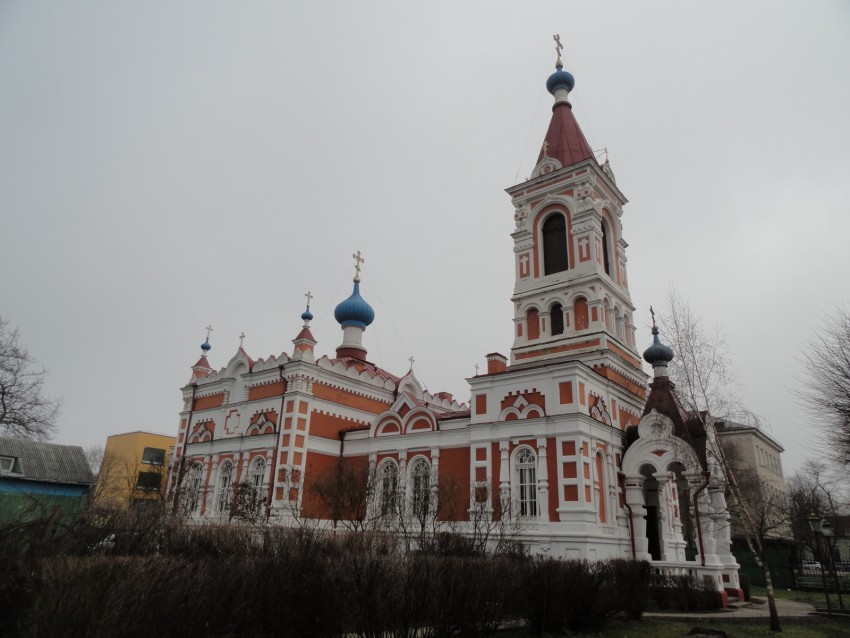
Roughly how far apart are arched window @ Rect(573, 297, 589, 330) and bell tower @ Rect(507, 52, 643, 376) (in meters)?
0.04

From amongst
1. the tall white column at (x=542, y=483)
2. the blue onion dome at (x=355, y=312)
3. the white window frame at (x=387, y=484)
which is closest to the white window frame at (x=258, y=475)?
the white window frame at (x=387, y=484)

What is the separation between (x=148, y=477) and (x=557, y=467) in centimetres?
3654

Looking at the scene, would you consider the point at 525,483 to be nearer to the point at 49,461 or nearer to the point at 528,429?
the point at 528,429

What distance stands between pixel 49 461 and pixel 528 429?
2093cm

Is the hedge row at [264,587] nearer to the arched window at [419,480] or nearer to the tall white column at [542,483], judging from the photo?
the tall white column at [542,483]

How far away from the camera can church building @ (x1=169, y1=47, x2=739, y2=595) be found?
18406 mm

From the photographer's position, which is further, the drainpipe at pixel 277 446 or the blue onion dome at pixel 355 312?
the blue onion dome at pixel 355 312

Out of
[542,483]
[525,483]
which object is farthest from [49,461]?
[542,483]

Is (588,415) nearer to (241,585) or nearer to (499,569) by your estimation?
(499,569)

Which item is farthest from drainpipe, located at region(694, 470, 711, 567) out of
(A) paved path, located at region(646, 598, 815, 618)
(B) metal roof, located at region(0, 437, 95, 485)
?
(B) metal roof, located at region(0, 437, 95, 485)

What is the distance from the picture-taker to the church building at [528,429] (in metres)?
18.4

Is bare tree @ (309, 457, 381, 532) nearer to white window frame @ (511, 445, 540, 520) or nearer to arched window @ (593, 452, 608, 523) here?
white window frame @ (511, 445, 540, 520)

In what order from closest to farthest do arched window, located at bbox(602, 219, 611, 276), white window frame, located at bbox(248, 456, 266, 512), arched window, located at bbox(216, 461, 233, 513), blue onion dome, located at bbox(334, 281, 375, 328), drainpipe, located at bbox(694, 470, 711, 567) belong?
drainpipe, located at bbox(694, 470, 711, 567), white window frame, located at bbox(248, 456, 266, 512), arched window, located at bbox(602, 219, 611, 276), arched window, located at bbox(216, 461, 233, 513), blue onion dome, located at bbox(334, 281, 375, 328)

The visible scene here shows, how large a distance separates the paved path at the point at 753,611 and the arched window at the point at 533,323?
11.7 m
